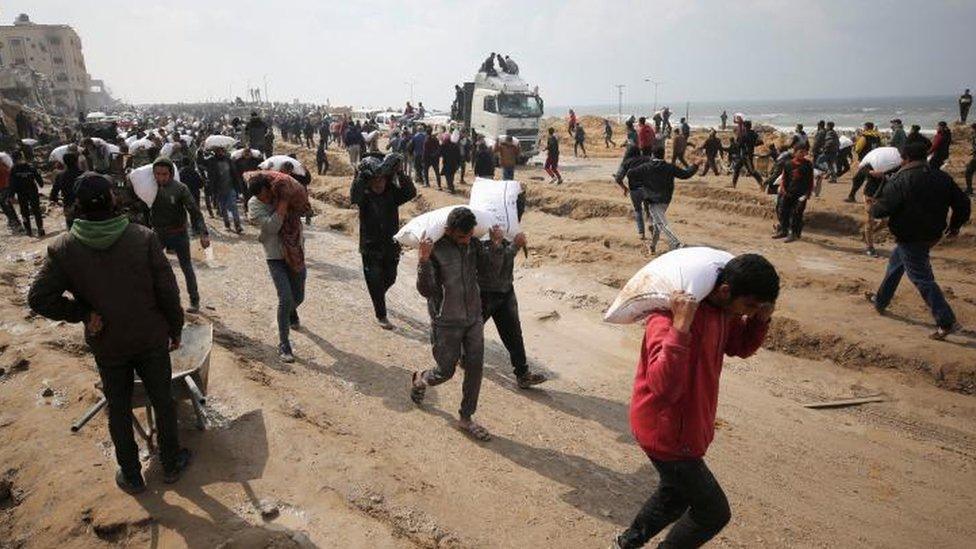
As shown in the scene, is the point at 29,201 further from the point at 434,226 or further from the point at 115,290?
the point at 434,226

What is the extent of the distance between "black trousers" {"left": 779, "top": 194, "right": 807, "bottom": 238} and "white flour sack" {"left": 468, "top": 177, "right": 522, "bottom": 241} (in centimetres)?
716

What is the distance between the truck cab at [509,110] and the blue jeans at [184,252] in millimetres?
14764

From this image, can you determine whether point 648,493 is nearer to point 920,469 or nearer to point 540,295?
point 920,469

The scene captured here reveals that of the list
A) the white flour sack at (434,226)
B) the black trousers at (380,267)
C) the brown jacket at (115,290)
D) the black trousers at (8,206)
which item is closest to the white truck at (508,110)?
the black trousers at (8,206)

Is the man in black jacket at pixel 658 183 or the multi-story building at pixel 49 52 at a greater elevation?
the multi-story building at pixel 49 52

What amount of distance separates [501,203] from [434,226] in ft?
3.17

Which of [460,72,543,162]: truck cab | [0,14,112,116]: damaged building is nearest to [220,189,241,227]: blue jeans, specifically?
[460,72,543,162]: truck cab

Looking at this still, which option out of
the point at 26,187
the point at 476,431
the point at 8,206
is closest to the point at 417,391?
the point at 476,431

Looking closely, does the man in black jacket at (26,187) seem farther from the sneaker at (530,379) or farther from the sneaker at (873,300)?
the sneaker at (873,300)

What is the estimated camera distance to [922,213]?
5.71 m

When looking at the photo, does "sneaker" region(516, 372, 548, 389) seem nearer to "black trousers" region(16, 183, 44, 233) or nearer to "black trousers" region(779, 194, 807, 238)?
"black trousers" region(779, 194, 807, 238)

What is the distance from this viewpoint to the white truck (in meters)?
20.4

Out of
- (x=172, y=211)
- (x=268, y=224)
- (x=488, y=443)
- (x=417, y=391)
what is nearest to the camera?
Result: (x=488, y=443)

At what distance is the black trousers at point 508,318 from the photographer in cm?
480
